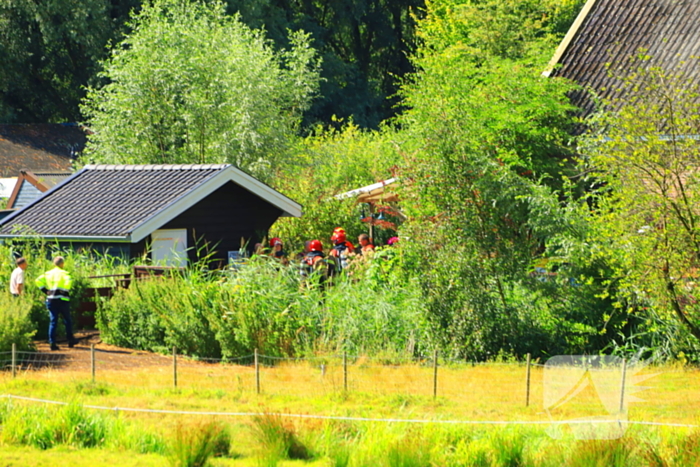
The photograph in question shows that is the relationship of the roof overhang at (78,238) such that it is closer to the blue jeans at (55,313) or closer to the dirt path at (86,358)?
the dirt path at (86,358)

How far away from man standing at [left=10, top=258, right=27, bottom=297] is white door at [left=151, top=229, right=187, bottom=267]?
10.3 feet

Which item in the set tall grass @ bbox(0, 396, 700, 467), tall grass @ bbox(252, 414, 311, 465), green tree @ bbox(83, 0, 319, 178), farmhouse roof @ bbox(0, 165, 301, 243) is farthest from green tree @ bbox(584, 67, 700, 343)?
green tree @ bbox(83, 0, 319, 178)

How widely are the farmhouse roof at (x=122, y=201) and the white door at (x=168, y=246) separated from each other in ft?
1.42

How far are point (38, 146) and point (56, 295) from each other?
30.7m

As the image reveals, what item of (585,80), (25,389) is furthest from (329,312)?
(585,80)

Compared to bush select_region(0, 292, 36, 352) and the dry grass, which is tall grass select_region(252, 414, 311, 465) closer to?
the dry grass

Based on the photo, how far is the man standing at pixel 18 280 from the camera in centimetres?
1588

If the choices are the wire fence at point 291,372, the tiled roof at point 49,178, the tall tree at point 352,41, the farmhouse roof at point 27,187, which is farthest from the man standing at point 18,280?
the tall tree at point 352,41

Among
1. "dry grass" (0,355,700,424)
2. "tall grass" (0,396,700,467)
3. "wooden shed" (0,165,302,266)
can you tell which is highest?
"wooden shed" (0,165,302,266)

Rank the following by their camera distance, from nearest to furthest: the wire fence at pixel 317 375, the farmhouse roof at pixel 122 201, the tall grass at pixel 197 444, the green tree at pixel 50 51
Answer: the tall grass at pixel 197 444 < the wire fence at pixel 317 375 < the farmhouse roof at pixel 122 201 < the green tree at pixel 50 51

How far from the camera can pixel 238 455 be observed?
966 cm

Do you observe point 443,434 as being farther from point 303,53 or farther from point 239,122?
point 303,53

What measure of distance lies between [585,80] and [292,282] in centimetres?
1286
